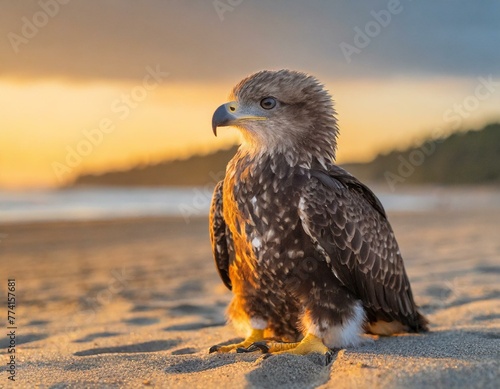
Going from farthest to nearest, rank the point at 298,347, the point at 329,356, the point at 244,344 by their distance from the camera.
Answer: the point at 244,344 → the point at 298,347 → the point at 329,356

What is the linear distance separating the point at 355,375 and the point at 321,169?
1810 mm

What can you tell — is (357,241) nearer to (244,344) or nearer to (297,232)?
(297,232)

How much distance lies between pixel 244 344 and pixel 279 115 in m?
1.75

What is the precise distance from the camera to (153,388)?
374 centimetres

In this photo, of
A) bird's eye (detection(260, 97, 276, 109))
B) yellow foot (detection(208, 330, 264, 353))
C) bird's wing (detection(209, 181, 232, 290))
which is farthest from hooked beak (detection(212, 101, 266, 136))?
yellow foot (detection(208, 330, 264, 353))

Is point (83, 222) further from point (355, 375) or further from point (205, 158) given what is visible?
point (205, 158)

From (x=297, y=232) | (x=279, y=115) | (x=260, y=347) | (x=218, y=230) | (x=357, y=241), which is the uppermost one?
(x=279, y=115)

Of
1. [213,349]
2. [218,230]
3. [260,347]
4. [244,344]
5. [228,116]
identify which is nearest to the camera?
[260,347]

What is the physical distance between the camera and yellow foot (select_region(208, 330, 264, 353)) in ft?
15.7

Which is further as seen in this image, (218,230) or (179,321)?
(179,321)

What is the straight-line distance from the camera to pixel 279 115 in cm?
500

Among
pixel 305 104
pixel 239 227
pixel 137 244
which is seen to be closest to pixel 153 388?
pixel 239 227

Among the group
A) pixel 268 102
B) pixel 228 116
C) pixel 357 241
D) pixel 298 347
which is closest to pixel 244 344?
pixel 298 347

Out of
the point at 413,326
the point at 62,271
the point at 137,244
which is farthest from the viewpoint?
the point at 137,244
